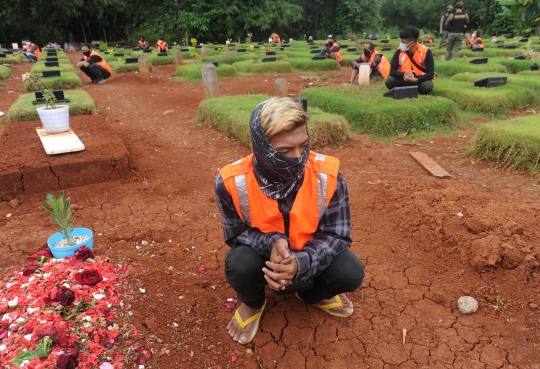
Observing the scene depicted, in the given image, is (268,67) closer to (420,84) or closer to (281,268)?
(420,84)

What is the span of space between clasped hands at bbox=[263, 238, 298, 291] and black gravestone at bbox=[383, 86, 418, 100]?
5395mm

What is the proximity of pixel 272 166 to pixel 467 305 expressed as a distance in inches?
57.5

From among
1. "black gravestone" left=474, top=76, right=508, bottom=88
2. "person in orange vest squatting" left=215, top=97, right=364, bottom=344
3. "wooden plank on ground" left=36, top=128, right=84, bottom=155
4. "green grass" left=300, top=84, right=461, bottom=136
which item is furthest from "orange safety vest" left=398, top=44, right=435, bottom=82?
"person in orange vest squatting" left=215, top=97, right=364, bottom=344

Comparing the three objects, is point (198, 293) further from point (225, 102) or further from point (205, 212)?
point (225, 102)

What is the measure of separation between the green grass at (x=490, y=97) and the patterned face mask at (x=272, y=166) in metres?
6.26

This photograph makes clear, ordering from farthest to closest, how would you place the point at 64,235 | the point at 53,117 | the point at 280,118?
1. the point at 53,117
2. the point at 64,235
3. the point at 280,118

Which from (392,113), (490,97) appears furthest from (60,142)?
(490,97)

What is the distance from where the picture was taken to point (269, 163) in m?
1.79

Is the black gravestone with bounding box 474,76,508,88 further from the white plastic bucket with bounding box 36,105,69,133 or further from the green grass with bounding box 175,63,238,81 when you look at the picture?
the white plastic bucket with bounding box 36,105,69,133

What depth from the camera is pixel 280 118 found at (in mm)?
1701

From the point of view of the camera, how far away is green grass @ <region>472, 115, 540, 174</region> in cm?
427

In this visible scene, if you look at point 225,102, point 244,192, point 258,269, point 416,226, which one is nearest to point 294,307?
point 258,269

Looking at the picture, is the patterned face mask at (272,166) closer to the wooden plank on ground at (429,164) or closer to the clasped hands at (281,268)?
the clasped hands at (281,268)

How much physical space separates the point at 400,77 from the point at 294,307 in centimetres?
579
